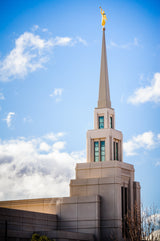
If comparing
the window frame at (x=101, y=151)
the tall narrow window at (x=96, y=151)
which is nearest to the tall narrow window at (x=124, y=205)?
the window frame at (x=101, y=151)

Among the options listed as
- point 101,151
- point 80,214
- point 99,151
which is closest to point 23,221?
point 80,214

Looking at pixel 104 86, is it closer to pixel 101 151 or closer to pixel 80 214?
pixel 101 151

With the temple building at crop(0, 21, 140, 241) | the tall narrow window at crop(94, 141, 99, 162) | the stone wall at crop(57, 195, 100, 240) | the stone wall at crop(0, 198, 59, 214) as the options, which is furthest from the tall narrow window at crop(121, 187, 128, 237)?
the stone wall at crop(0, 198, 59, 214)

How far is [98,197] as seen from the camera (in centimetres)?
6056

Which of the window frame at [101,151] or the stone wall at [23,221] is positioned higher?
the window frame at [101,151]

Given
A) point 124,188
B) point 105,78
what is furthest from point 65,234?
point 105,78

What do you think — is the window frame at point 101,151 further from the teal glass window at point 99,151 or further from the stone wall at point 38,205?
the stone wall at point 38,205

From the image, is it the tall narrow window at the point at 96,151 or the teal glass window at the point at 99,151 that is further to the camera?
the tall narrow window at the point at 96,151

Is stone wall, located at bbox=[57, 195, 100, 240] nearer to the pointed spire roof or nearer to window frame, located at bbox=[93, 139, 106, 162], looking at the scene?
window frame, located at bbox=[93, 139, 106, 162]

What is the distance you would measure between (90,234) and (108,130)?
13.4m

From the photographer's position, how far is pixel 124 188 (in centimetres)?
6406

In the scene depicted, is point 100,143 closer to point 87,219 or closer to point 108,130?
point 108,130

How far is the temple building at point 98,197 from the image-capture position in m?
59.8

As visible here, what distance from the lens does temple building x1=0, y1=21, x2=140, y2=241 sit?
59.8 meters
